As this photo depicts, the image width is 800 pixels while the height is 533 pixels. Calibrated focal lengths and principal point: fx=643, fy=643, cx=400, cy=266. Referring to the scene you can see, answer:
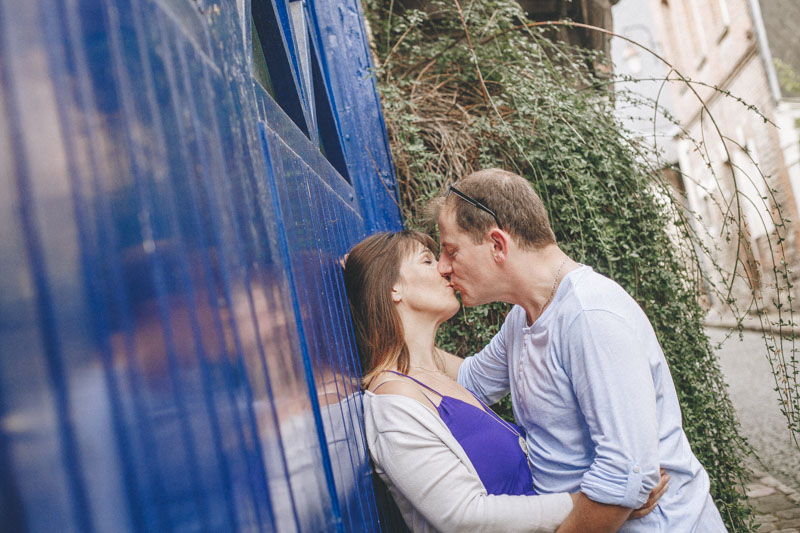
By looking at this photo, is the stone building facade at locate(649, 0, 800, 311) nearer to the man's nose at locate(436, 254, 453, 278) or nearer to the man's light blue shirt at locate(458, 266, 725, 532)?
the man's nose at locate(436, 254, 453, 278)

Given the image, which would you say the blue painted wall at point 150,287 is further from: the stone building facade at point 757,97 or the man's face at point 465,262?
the stone building facade at point 757,97

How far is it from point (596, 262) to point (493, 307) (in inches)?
21.9

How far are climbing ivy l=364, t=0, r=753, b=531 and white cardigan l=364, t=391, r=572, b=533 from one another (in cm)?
126

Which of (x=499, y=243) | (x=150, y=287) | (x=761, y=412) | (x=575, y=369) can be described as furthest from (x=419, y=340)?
(x=761, y=412)

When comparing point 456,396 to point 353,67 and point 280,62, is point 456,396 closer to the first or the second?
point 280,62

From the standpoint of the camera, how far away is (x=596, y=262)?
119 inches

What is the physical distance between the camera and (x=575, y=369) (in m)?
1.62

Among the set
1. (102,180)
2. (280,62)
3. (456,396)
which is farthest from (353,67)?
(102,180)

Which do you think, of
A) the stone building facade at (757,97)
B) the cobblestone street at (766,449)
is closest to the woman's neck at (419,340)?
the cobblestone street at (766,449)

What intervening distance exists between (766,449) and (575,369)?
4.80 m

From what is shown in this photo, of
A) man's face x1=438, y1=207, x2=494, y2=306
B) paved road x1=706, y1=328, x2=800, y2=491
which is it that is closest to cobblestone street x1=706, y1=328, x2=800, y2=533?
paved road x1=706, y1=328, x2=800, y2=491

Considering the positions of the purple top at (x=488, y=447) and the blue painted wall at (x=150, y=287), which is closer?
the blue painted wall at (x=150, y=287)

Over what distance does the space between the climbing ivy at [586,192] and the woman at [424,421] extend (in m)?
0.86

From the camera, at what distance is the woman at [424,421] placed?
5.08ft
